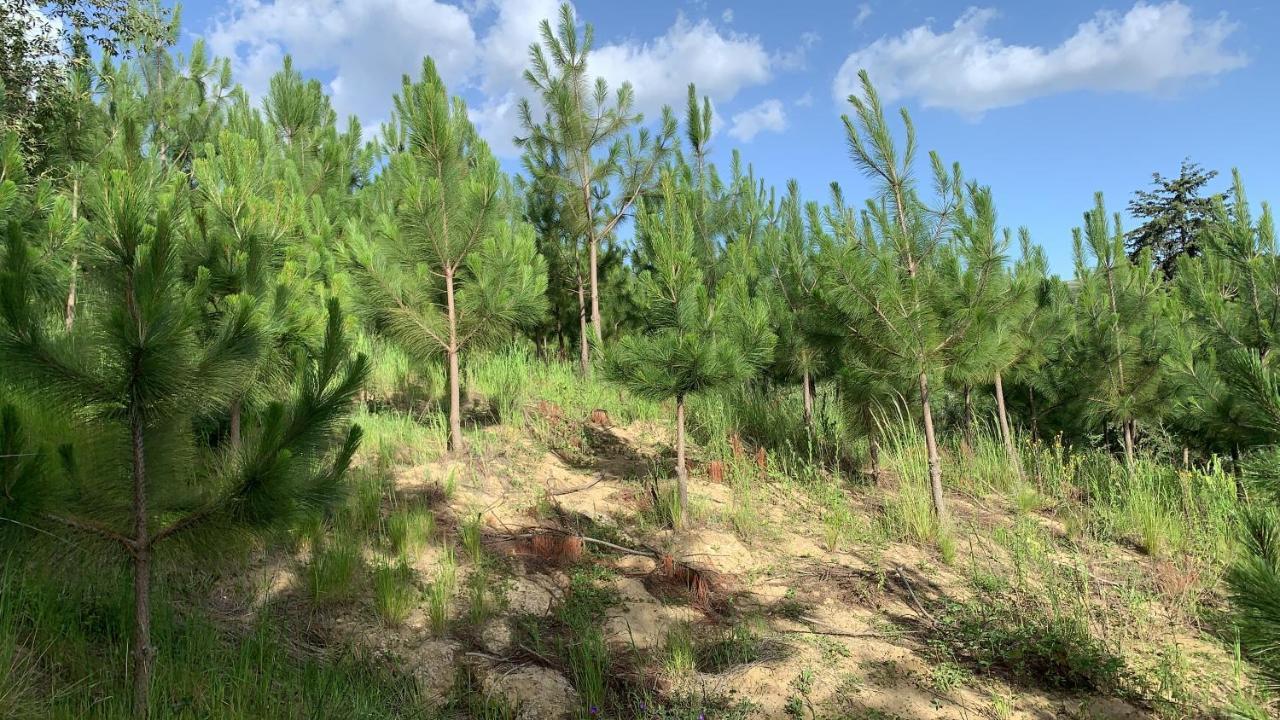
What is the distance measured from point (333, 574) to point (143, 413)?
1.84 meters

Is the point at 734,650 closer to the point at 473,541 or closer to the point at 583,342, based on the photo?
the point at 473,541

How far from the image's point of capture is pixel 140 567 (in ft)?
7.31

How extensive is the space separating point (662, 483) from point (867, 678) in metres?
2.85

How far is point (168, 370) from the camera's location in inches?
81.7

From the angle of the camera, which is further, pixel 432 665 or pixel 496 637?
pixel 496 637

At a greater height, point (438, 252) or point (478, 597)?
point (438, 252)

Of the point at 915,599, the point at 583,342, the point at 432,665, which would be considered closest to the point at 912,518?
the point at 915,599

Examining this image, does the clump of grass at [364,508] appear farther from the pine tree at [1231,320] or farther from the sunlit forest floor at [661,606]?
the pine tree at [1231,320]

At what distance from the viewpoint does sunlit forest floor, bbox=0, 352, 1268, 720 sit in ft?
9.29

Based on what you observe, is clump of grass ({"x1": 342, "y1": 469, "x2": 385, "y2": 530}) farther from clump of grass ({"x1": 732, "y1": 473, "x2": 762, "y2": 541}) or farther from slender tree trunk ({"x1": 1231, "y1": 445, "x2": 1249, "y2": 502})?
slender tree trunk ({"x1": 1231, "y1": 445, "x2": 1249, "y2": 502})

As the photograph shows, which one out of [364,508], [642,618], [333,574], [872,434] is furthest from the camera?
[872,434]

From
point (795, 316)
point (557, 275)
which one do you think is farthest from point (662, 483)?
point (557, 275)

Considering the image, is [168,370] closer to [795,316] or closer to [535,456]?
[535,456]

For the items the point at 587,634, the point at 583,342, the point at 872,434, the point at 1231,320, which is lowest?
the point at 587,634
